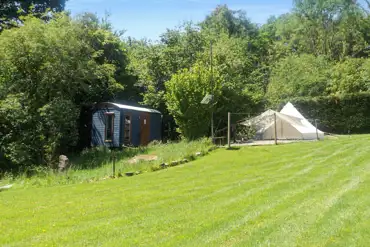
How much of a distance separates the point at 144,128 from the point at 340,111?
418 inches

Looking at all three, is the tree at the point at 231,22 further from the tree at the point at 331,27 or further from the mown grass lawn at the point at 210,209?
the mown grass lawn at the point at 210,209

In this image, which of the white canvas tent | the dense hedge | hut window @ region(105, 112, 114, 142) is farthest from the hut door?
the dense hedge

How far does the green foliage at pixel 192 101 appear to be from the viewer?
15320mm

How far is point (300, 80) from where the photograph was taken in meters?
22.9

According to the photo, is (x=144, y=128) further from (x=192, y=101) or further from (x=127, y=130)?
(x=192, y=101)

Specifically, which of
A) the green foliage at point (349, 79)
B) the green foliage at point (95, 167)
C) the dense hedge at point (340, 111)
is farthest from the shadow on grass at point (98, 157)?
the green foliage at point (349, 79)

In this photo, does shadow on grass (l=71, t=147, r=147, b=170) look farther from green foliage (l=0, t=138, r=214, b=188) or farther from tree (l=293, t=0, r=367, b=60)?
tree (l=293, t=0, r=367, b=60)

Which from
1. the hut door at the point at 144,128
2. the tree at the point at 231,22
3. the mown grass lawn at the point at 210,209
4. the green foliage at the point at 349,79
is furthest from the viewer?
the tree at the point at 231,22

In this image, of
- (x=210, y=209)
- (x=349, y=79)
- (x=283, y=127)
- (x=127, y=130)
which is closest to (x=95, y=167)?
(x=127, y=130)

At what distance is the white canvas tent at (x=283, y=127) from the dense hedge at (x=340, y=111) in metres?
4.17

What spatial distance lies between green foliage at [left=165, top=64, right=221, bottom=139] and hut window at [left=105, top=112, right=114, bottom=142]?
3.57m

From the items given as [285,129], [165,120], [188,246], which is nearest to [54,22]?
[165,120]

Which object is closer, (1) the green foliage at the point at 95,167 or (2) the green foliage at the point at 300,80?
(1) the green foliage at the point at 95,167

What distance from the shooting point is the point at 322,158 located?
9586mm
